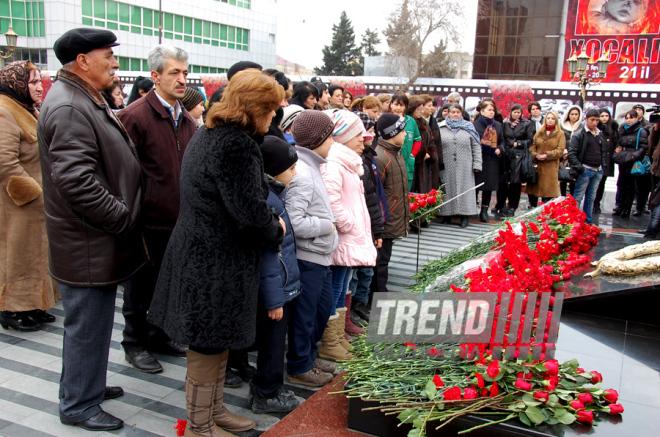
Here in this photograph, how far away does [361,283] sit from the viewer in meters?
4.89

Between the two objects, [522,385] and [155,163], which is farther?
[155,163]

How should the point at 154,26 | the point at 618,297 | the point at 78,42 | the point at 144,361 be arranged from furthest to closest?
the point at 154,26 < the point at 618,297 < the point at 144,361 < the point at 78,42

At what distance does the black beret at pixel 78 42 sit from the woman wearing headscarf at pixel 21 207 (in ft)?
4.50

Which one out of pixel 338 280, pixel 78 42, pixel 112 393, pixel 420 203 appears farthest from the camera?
pixel 420 203

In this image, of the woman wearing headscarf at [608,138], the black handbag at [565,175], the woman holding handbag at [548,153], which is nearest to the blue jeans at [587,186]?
the black handbag at [565,175]

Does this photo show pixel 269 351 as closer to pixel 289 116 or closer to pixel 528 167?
pixel 289 116

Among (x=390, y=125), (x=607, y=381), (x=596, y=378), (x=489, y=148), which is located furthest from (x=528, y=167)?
(x=596, y=378)

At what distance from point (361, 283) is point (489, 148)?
5448mm

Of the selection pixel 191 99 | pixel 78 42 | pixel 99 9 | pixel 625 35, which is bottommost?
pixel 191 99

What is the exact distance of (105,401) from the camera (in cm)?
323

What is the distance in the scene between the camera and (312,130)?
3428 mm

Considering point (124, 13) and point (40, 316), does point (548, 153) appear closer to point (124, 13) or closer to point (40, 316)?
point (40, 316)

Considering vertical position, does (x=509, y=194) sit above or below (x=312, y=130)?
below

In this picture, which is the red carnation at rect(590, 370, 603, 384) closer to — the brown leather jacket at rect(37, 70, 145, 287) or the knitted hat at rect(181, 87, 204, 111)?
the brown leather jacket at rect(37, 70, 145, 287)
